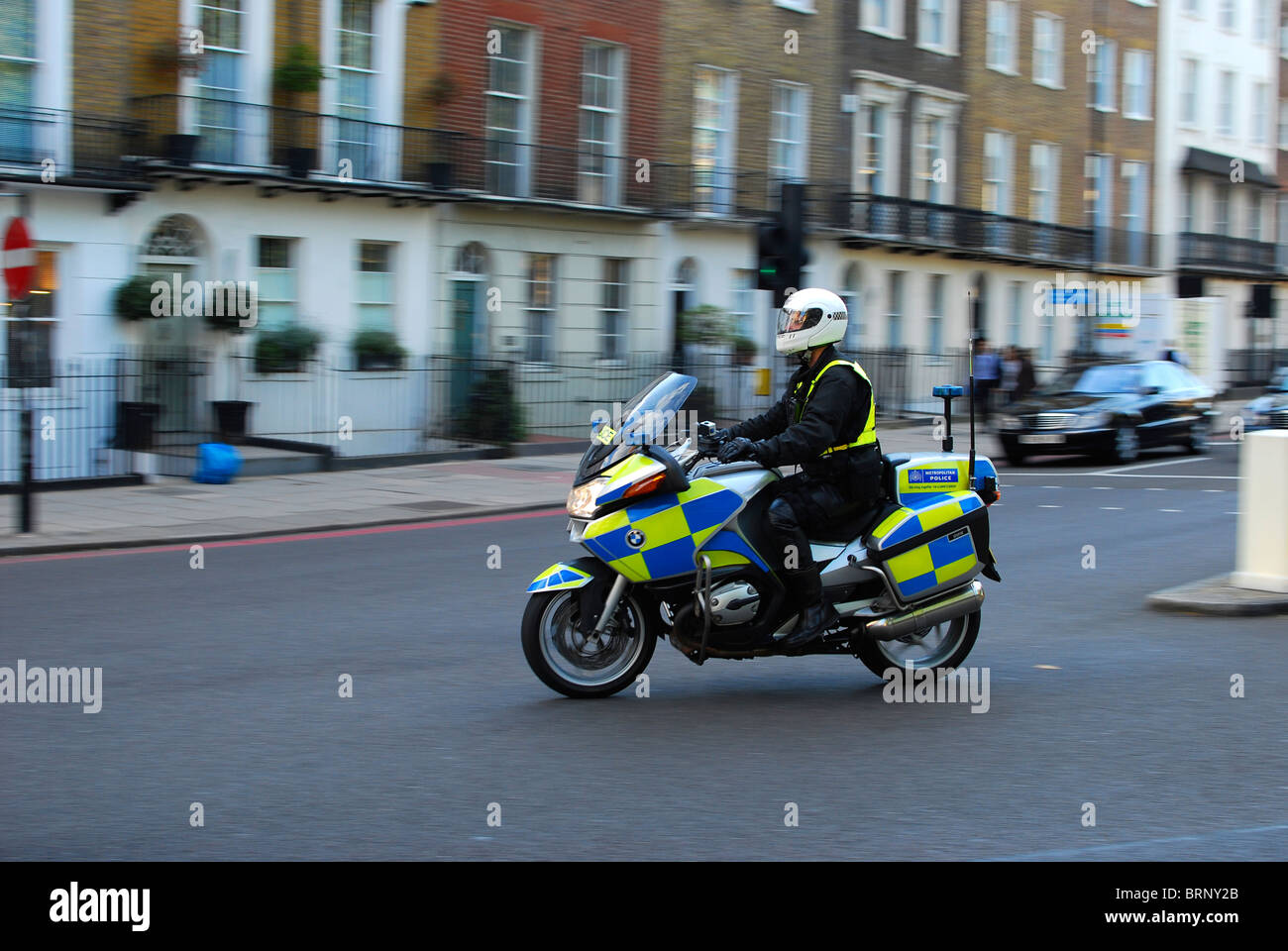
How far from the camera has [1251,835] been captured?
5.33 meters

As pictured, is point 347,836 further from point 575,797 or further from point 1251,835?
point 1251,835

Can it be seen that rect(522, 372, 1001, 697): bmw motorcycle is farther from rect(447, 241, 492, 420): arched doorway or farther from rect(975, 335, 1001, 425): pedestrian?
rect(975, 335, 1001, 425): pedestrian

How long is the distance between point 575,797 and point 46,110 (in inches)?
638

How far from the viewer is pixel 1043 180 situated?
44.2 metres

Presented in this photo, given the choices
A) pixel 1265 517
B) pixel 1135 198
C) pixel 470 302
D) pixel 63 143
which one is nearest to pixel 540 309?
pixel 470 302

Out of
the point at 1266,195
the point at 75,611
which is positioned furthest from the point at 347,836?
the point at 1266,195

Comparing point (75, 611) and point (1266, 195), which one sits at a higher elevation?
point (1266, 195)

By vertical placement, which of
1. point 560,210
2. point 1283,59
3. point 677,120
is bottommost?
point 560,210

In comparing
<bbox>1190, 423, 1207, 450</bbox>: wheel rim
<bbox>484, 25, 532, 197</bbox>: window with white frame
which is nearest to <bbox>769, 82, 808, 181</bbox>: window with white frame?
<bbox>484, 25, 532, 197</bbox>: window with white frame

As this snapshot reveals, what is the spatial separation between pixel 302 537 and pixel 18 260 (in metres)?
3.59

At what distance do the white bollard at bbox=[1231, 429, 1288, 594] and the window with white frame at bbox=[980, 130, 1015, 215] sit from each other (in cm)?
3167

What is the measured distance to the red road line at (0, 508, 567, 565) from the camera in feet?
44.6

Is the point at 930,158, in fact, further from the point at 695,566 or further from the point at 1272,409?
the point at 695,566
